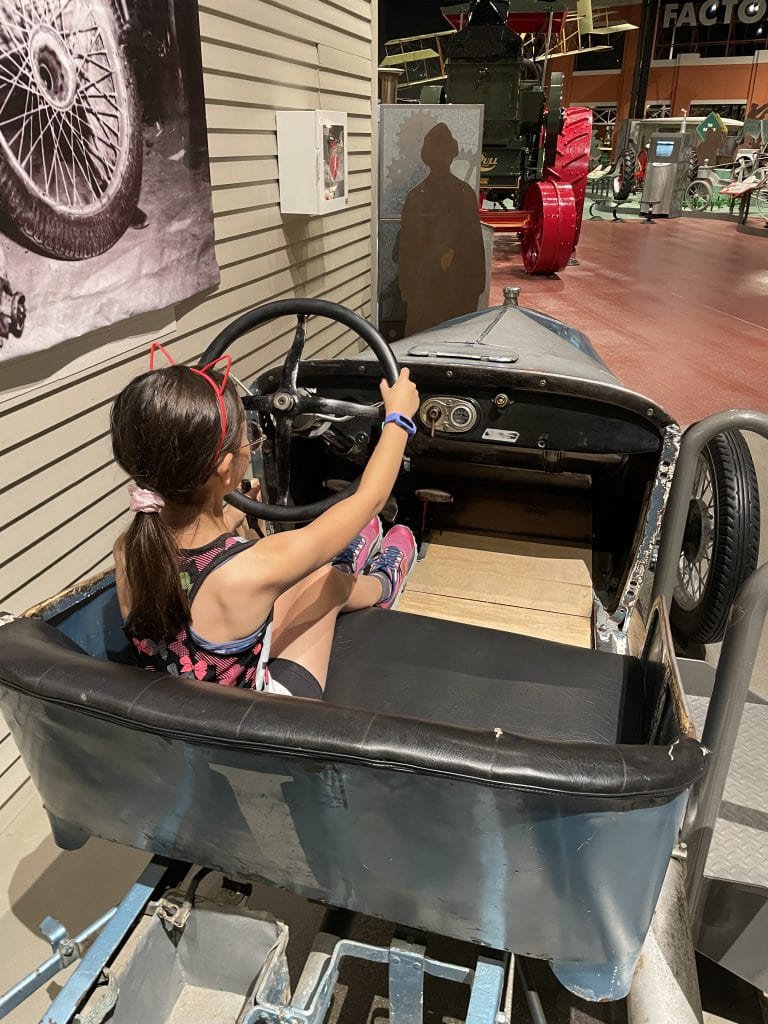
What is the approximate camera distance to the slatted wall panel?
235cm

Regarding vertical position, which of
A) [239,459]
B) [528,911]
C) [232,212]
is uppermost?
[232,212]

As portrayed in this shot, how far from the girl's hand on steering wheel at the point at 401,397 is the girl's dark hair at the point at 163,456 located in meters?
0.42

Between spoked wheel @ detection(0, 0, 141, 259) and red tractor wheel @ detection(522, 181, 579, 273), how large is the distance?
28.3 ft

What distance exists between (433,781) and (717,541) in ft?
7.54

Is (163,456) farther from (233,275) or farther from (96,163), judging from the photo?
(233,275)

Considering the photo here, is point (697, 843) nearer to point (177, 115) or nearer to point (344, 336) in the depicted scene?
point (177, 115)

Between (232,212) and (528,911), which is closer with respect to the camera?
(528,911)

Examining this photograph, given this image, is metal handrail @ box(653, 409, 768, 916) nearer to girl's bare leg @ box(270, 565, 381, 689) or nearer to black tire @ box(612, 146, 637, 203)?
girl's bare leg @ box(270, 565, 381, 689)

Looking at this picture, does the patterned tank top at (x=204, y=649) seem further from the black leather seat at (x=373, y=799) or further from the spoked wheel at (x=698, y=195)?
the spoked wheel at (x=698, y=195)

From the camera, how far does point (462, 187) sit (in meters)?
6.33

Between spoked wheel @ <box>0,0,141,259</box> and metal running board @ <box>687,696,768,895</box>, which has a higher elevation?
spoked wheel @ <box>0,0,141,259</box>

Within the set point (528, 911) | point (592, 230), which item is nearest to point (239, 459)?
point (528, 911)

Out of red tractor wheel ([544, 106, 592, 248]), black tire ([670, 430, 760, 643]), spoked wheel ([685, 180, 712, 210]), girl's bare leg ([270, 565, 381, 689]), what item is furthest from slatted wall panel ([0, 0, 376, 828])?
spoked wheel ([685, 180, 712, 210])

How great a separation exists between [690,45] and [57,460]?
31870 mm
